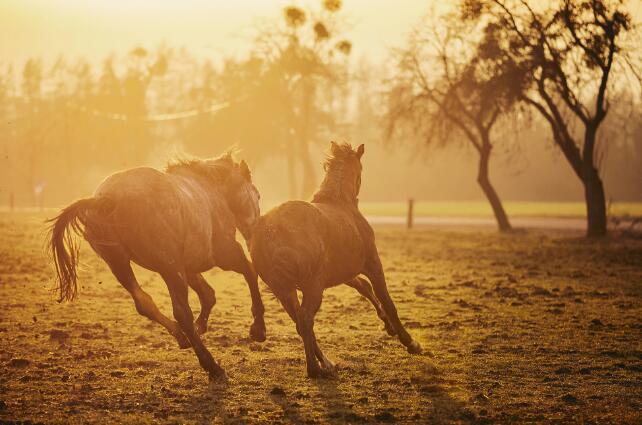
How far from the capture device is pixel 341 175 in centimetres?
826

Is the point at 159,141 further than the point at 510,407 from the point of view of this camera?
Yes

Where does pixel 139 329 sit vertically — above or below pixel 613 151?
below

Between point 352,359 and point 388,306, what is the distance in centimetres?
64

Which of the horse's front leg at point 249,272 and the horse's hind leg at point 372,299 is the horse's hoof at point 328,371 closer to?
the horse's front leg at point 249,272

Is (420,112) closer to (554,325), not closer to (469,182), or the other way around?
(554,325)

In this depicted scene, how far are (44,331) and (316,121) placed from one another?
46.7 m

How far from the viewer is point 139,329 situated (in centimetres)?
934

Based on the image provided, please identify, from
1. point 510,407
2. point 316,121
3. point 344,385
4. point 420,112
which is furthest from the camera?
point 316,121

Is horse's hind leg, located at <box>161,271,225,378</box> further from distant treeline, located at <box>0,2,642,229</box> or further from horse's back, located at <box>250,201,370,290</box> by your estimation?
distant treeline, located at <box>0,2,642,229</box>

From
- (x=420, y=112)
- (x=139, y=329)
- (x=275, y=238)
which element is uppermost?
(x=420, y=112)

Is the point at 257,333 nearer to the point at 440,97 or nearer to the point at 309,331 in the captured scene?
the point at 309,331

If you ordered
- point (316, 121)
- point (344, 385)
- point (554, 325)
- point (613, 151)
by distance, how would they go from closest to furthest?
1. point (344, 385)
2. point (554, 325)
3. point (316, 121)
4. point (613, 151)

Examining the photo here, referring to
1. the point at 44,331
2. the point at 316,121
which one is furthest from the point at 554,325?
the point at 316,121

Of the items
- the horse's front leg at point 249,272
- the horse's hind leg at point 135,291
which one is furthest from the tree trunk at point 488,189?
the horse's hind leg at point 135,291
